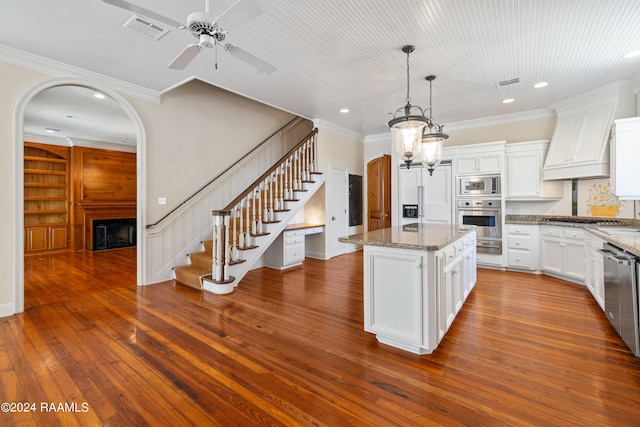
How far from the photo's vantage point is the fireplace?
7.63 metres

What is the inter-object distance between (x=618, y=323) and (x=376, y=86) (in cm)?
384

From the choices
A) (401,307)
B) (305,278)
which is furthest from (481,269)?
(401,307)

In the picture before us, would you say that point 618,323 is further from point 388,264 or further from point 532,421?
point 388,264

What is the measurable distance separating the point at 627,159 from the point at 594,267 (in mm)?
1429

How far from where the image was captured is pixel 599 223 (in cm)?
418

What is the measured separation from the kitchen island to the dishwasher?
1.31m

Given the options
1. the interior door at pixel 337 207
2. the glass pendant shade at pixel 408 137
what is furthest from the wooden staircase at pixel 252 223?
the glass pendant shade at pixel 408 137

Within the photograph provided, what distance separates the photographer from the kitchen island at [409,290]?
2.34m

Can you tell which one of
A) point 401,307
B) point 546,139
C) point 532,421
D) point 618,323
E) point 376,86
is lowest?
point 532,421

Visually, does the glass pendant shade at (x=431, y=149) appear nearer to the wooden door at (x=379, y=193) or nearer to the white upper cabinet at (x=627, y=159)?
the white upper cabinet at (x=627, y=159)

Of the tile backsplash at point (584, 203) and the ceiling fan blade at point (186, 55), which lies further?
the tile backsplash at point (584, 203)

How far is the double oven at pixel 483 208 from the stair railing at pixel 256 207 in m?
2.91

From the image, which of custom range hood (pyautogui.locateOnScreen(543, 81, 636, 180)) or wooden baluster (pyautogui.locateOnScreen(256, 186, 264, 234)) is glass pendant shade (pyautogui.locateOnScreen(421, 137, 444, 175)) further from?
custom range hood (pyautogui.locateOnScreen(543, 81, 636, 180))

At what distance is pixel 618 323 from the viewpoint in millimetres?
2637
